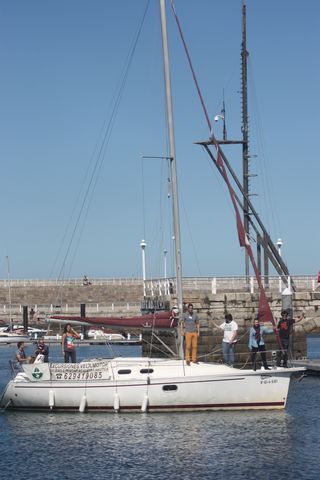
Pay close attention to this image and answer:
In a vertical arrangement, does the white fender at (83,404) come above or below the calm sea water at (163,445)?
above

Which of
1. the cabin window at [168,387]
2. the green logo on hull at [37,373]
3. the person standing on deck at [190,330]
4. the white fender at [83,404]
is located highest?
the person standing on deck at [190,330]

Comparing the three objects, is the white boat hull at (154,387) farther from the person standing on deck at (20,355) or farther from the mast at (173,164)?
the person standing on deck at (20,355)

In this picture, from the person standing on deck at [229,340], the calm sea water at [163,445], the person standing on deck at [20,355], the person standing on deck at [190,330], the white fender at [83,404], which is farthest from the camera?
the person standing on deck at [20,355]

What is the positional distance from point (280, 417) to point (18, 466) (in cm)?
862

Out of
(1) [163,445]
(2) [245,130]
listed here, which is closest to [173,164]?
(1) [163,445]

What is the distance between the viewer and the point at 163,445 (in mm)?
23641

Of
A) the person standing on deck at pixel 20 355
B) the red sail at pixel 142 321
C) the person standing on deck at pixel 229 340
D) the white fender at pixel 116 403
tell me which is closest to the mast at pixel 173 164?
the red sail at pixel 142 321

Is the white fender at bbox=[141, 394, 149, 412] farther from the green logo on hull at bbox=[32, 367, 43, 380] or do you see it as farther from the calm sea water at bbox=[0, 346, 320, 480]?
the green logo on hull at bbox=[32, 367, 43, 380]

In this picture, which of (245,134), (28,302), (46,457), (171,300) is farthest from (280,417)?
(28,302)

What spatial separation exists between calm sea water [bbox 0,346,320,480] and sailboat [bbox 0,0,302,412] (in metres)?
0.35

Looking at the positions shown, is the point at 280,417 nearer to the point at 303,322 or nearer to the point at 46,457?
the point at 46,457

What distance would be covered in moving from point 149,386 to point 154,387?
0.48ft

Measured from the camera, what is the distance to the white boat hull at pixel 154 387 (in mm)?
27812

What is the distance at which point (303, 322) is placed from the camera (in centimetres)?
4288
